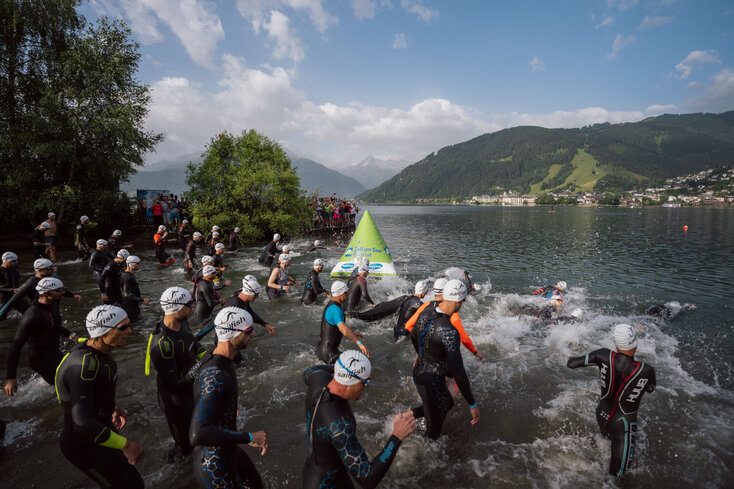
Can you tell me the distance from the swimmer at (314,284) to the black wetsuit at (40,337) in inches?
240

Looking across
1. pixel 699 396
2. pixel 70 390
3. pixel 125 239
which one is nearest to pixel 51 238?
pixel 125 239

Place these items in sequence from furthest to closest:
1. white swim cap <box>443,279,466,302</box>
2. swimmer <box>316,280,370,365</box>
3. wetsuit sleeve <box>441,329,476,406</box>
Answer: swimmer <box>316,280,370,365</box> → white swim cap <box>443,279,466,302</box> → wetsuit sleeve <box>441,329,476,406</box>

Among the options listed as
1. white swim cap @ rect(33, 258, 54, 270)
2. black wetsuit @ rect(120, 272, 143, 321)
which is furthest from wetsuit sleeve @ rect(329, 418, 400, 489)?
black wetsuit @ rect(120, 272, 143, 321)

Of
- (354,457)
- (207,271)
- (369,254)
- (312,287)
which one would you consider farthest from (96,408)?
(369,254)

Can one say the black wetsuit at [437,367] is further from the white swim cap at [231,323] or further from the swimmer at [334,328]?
the white swim cap at [231,323]

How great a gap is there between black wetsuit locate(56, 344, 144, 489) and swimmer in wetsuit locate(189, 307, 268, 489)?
1004mm

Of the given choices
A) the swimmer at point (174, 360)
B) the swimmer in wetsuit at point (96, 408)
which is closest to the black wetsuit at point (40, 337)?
the swimmer at point (174, 360)

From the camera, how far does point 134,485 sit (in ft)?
12.2

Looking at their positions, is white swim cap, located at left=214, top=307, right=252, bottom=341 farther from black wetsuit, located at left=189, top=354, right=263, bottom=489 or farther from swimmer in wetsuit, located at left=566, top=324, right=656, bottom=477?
swimmer in wetsuit, located at left=566, top=324, right=656, bottom=477

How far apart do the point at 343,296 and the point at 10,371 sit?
17.9ft

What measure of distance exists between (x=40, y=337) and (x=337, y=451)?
6110mm

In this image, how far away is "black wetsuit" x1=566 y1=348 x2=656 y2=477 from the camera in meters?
4.58

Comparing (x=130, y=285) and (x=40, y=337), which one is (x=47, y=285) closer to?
(x=40, y=337)

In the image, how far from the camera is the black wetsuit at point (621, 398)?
15.0 feet
